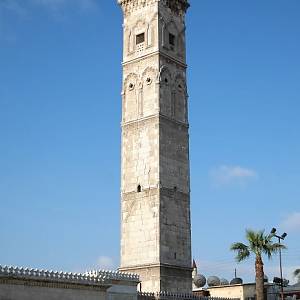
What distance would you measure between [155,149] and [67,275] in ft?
44.6

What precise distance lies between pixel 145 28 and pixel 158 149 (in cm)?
959

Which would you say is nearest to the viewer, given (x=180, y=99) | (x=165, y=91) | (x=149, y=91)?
(x=149, y=91)

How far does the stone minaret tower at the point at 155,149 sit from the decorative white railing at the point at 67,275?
5.24 m

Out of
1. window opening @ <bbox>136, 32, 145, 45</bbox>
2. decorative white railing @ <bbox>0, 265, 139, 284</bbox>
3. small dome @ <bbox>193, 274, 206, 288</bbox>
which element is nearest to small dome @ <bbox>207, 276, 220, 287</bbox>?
small dome @ <bbox>193, 274, 206, 288</bbox>

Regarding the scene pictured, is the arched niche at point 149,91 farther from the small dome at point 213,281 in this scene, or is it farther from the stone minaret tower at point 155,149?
the small dome at point 213,281

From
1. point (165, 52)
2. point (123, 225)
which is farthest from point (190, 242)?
point (165, 52)

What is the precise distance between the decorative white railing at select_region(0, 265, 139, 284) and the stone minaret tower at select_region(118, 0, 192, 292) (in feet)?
17.2

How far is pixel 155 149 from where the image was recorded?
43.2 m

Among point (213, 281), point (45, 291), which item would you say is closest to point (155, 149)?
point (45, 291)

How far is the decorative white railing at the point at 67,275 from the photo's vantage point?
29.6 metres

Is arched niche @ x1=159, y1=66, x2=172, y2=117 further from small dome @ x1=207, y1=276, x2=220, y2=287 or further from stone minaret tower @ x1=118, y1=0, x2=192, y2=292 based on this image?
small dome @ x1=207, y1=276, x2=220, y2=287

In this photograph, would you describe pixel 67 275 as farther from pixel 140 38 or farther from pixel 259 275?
pixel 140 38

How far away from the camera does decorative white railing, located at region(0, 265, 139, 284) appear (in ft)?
97.2

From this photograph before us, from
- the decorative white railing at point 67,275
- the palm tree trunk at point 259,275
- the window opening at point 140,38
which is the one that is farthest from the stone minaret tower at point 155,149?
the palm tree trunk at point 259,275
